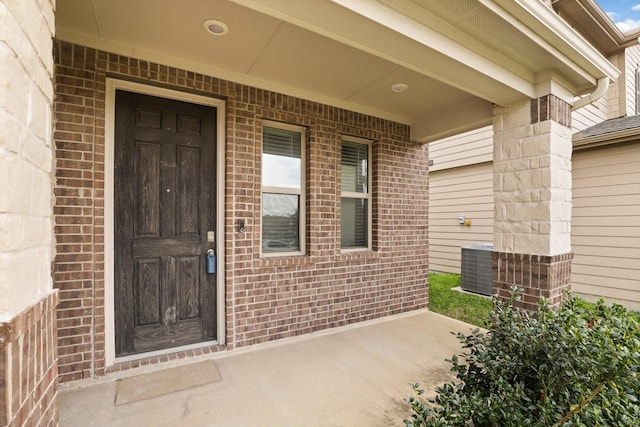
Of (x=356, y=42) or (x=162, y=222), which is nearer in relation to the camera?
(x=356, y=42)

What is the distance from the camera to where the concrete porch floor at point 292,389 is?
6.53 feet

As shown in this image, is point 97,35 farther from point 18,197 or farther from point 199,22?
point 18,197

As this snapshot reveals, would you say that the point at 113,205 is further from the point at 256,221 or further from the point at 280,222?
the point at 280,222

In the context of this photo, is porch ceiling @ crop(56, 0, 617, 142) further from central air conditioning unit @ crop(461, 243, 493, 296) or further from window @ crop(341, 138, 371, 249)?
central air conditioning unit @ crop(461, 243, 493, 296)

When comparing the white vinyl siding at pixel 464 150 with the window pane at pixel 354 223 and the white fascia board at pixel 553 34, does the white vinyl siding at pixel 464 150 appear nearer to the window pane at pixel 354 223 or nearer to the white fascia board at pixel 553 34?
the white fascia board at pixel 553 34

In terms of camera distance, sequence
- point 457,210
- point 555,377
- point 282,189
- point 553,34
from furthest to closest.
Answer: point 457,210 < point 282,189 < point 553,34 < point 555,377

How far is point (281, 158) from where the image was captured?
340 cm

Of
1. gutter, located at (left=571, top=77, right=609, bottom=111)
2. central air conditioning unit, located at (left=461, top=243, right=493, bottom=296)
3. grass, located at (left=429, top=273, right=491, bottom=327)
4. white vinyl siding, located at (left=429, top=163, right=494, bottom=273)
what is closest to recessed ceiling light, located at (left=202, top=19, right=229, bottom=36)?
gutter, located at (left=571, top=77, right=609, bottom=111)

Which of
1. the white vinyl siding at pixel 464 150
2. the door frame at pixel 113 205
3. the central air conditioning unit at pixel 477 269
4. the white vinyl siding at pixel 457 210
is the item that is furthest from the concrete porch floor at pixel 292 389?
the white vinyl siding at pixel 464 150

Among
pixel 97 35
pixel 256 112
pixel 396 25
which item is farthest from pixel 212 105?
pixel 396 25

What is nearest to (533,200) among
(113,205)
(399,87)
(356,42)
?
(399,87)

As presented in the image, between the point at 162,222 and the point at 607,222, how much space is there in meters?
6.24

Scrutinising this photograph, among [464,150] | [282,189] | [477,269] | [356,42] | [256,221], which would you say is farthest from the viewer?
[464,150]

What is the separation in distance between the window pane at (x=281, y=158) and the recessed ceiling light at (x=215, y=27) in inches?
43.8
